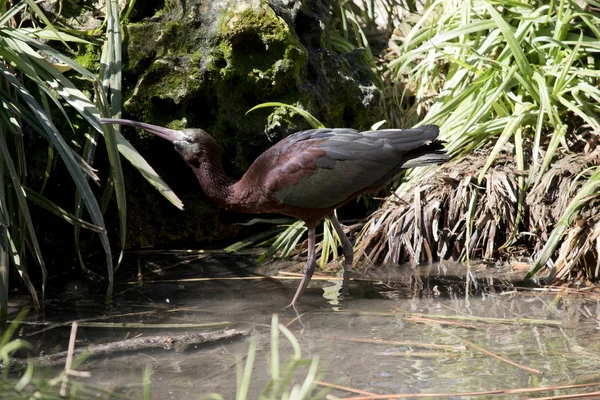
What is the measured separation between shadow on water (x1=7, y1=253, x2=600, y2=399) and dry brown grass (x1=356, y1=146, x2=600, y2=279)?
0.18 m

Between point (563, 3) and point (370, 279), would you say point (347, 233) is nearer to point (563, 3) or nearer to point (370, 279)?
point (370, 279)

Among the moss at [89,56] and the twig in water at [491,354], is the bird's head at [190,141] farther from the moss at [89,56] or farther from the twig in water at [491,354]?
the twig in water at [491,354]

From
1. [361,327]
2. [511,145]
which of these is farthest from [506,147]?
[361,327]

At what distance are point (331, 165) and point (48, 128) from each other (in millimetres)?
1756

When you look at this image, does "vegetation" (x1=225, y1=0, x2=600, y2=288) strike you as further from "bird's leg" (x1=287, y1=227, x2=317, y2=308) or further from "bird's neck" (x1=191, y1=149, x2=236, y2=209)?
"bird's neck" (x1=191, y1=149, x2=236, y2=209)

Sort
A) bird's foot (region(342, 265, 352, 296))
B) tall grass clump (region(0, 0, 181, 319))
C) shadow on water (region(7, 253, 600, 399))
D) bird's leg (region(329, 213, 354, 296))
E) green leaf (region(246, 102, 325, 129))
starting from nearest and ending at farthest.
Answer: shadow on water (region(7, 253, 600, 399)) → tall grass clump (region(0, 0, 181, 319)) → bird's foot (region(342, 265, 352, 296)) → bird's leg (region(329, 213, 354, 296)) → green leaf (region(246, 102, 325, 129))

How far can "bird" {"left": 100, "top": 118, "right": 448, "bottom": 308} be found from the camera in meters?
4.99

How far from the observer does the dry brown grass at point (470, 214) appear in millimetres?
5438

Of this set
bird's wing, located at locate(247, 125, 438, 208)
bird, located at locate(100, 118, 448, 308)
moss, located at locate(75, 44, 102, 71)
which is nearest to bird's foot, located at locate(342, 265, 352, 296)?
bird, located at locate(100, 118, 448, 308)

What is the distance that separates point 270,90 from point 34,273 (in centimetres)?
210

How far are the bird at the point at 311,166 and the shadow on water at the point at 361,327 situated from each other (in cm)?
42

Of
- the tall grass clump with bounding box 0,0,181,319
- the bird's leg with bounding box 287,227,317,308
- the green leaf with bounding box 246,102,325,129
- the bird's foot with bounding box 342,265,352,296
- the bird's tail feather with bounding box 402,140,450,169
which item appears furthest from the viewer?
the green leaf with bounding box 246,102,325,129

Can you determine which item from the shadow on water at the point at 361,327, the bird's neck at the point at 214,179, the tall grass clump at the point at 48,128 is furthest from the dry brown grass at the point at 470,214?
the tall grass clump at the point at 48,128

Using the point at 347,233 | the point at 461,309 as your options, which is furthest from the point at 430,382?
the point at 347,233
